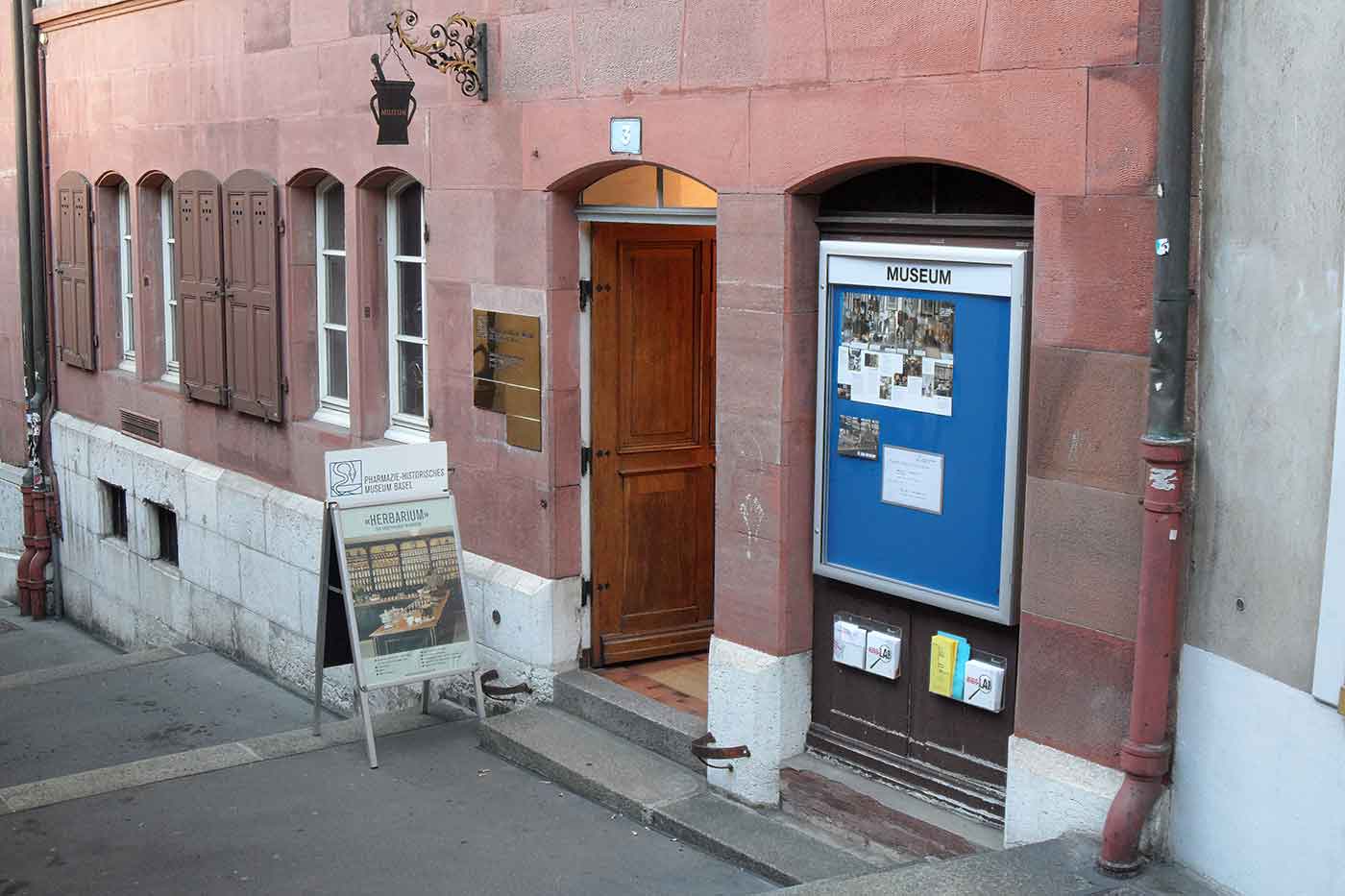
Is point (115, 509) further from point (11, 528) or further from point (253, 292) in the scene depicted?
point (253, 292)

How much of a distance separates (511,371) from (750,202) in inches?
87.5

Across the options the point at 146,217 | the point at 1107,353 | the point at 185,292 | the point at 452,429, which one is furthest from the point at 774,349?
the point at 146,217

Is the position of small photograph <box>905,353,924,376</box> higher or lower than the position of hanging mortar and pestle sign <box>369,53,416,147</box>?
lower

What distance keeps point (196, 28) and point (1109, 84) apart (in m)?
8.58

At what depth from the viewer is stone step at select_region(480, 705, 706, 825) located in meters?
7.51

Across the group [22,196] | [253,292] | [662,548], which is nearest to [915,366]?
[662,548]

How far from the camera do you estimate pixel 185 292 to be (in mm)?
12688

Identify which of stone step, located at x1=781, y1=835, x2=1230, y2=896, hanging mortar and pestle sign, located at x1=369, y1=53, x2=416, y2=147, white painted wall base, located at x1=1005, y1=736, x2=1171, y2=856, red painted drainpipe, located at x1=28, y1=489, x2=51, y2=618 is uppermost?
hanging mortar and pestle sign, located at x1=369, y1=53, x2=416, y2=147

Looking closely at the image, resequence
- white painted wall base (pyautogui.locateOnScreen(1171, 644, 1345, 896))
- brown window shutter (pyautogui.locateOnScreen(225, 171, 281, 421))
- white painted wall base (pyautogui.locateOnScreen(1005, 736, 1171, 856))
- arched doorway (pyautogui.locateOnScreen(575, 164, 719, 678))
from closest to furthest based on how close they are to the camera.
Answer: white painted wall base (pyautogui.locateOnScreen(1171, 644, 1345, 896)) → white painted wall base (pyautogui.locateOnScreen(1005, 736, 1171, 856)) → arched doorway (pyautogui.locateOnScreen(575, 164, 719, 678)) → brown window shutter (pyautogui.locateOnScreen(225, 171, 281, 421))

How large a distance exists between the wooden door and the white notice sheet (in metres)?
2.37

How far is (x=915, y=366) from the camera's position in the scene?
6.57m

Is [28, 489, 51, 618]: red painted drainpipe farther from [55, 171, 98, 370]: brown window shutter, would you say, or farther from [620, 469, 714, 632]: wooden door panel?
[620, 469, 714, 632]: wooden door panel

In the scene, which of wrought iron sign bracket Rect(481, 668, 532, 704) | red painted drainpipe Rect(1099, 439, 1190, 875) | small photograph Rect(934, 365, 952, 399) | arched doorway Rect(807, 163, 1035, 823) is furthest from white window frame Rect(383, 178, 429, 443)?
red painted drainpipe Rect(1099, 439, 1190, 875)

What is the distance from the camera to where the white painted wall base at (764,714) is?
7.25 m
